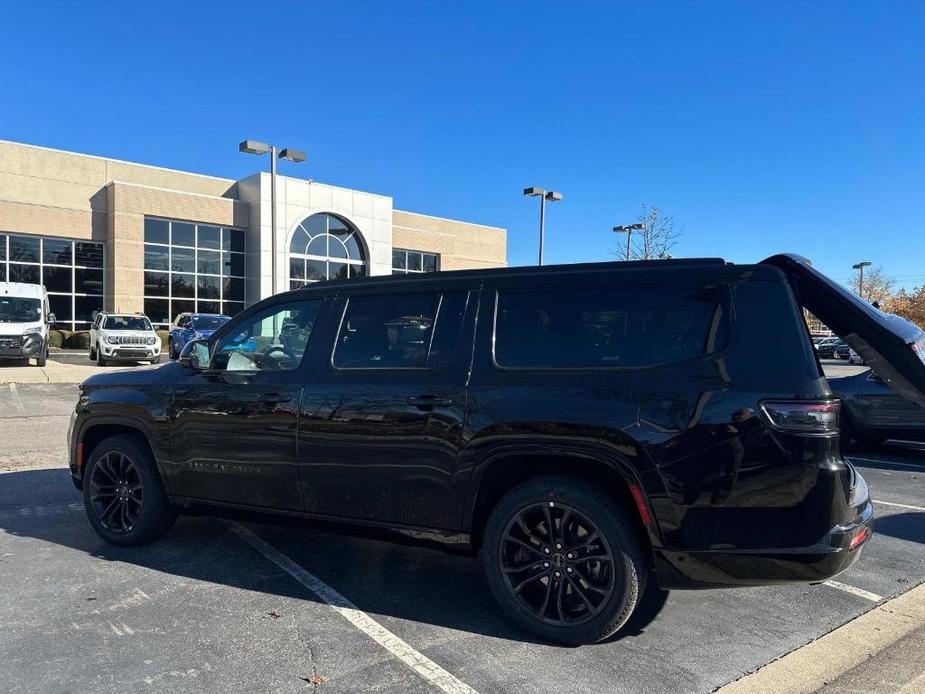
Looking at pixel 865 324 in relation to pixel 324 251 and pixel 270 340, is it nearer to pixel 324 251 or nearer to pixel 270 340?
pixel 270 340

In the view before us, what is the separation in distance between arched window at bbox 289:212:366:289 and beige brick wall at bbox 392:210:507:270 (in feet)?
10.1

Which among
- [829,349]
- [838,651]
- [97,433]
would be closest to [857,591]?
[838,651]

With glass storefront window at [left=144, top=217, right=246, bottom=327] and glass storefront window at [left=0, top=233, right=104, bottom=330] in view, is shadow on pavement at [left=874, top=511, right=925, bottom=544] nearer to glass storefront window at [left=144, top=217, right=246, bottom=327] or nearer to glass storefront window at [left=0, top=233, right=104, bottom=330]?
glass storefront window at [left=144, top=217, right=246, bottom=327]

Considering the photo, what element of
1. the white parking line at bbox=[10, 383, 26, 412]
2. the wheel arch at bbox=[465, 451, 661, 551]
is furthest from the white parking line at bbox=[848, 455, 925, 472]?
the white parking line at bbox=[10, 383, 26, 412]

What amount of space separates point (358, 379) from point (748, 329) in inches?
83.9

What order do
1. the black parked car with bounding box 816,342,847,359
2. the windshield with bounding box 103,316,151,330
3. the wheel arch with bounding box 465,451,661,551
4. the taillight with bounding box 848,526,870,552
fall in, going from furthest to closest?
the black parked car with bounding box 816,342,847,359 → the windshield with bounding box 103,316,151,330 → the wheel arch with bounding box 465,451,661,551 → the taillight with bounding box 848,526,870,552

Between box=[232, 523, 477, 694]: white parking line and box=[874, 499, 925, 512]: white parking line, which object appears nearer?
box=[232, 523, 477, 694]: white parking line

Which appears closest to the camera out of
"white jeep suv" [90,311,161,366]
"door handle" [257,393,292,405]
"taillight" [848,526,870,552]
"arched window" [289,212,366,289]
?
"taillight" [848,526,870,552]

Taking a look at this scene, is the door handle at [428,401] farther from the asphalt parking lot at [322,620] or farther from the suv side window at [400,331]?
the asphalt parking lot at [322,620]

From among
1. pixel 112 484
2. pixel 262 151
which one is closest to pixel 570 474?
pixel 112 484

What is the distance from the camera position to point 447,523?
12.2ft

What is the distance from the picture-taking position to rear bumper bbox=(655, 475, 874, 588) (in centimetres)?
308

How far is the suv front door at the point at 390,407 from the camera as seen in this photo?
3707 mm

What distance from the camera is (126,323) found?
22359 millimetres
